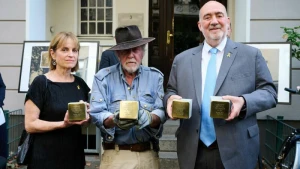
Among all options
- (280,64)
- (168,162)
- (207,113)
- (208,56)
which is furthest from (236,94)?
(168,162)

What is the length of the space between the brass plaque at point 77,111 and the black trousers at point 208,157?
0.84 meters

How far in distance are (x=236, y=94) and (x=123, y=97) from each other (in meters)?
0.79

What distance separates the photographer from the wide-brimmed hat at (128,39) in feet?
9.05

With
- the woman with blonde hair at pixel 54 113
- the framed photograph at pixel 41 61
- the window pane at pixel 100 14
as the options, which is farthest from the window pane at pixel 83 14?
the woman with blonde hair at pixel 54 113

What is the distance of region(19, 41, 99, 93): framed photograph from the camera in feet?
18.0

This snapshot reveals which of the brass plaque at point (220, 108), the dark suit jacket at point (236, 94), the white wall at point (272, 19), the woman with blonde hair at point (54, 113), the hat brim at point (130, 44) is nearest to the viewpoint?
the brass plaque at point (220, 108)

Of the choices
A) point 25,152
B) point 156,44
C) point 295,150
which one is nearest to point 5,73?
point 156,44

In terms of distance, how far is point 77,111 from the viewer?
2666mm

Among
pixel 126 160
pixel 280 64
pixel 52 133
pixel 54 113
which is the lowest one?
pixel 126 160

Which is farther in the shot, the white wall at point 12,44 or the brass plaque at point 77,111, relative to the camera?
the white wall at point 12,44

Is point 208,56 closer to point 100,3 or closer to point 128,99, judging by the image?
point 128,99

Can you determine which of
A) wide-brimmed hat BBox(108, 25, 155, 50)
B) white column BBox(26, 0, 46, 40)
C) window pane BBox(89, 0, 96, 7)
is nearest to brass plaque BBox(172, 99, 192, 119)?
wide-brimmed hat BBox(108, 25, 155, 50)

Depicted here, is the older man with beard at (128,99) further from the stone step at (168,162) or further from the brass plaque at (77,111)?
the stone step at (168,162)

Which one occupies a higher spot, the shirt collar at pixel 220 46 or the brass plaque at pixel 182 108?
the shirt collar at pixel 220 46
